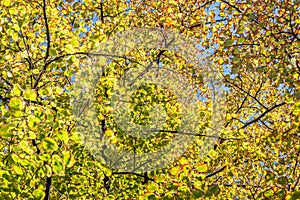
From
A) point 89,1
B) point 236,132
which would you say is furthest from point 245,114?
point 89,1

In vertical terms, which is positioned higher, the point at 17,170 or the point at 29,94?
the point at 29,94

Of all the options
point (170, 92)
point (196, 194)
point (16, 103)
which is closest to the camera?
point (16, 103)

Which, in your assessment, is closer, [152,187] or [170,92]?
[152,187]

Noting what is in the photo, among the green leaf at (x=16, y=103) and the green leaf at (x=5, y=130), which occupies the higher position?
the green leaf at (x=16, y=103)

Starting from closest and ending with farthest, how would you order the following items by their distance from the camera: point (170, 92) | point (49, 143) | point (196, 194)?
point (49, 143) → point (196, 194) → point (170, 92)

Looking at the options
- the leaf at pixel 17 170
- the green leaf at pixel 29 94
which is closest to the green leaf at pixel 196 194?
the leaf at pixel 17 170

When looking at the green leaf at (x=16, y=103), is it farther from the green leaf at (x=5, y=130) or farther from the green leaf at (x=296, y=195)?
the green leaf at (x=296, y=195)

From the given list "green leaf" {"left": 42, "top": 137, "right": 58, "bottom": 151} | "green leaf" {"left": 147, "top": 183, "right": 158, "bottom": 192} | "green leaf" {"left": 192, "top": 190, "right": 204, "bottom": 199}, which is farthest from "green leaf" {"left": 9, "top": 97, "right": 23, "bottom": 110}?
"green leaf" {"left": 192, "top": 190, "right": 204, "bottom": 199}

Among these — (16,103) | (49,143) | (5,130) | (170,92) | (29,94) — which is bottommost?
(49,143)

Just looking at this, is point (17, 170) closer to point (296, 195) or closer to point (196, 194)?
point (196, 194)

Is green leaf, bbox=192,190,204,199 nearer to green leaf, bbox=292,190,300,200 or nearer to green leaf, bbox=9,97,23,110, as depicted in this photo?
green leaf, bbox=292,190,300,200

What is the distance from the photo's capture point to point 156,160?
9984 mm

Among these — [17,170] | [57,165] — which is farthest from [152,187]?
[17,170]

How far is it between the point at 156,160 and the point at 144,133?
0.83 meters
